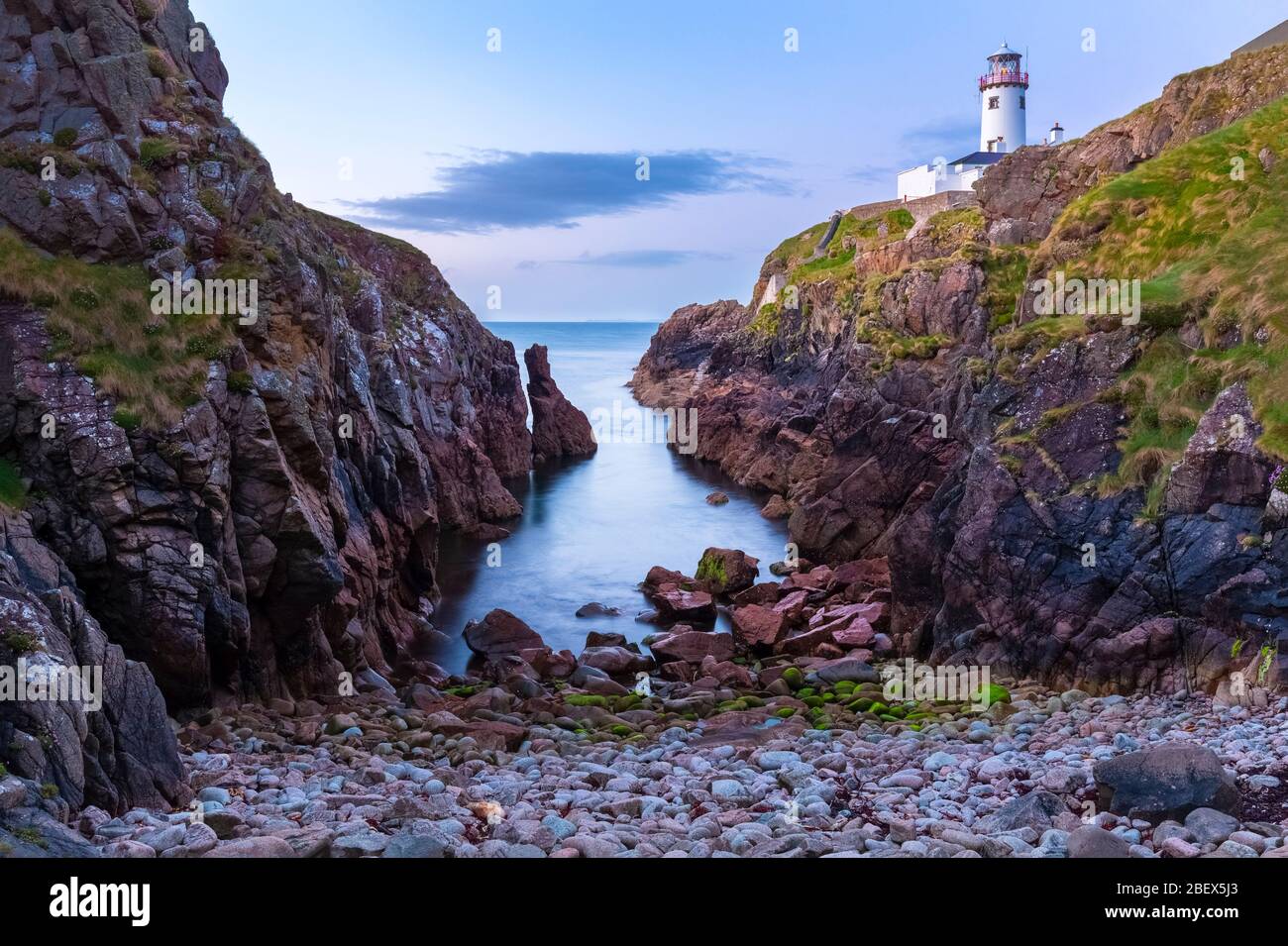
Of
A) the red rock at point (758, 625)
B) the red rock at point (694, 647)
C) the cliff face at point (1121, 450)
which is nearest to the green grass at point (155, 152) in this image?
the red rock at point (694, 647)

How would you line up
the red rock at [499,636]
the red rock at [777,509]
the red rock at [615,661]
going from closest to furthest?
1. the red rock at [615,661]
2. the red rock at [499,636]
3. the red rock at [777,509]

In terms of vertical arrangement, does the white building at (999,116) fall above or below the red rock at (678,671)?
above

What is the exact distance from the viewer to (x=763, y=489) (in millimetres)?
77375

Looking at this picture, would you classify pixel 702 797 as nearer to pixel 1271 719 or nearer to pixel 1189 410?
pixel 1271 719

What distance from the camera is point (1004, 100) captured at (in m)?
111

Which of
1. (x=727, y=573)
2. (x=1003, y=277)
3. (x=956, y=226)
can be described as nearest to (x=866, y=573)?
(x=727, y=573)

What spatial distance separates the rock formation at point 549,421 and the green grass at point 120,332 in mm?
70273

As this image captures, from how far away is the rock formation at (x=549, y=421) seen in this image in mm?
94688

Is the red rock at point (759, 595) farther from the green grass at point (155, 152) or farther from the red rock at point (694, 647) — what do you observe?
the green grass at point (155, 152)

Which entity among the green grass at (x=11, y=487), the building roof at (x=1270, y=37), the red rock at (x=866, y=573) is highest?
the building roof at (x=1270, y=37)

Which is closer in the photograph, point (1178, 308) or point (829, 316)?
point (1178, 308)
